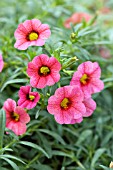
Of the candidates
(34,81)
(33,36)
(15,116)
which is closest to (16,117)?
(15,116)

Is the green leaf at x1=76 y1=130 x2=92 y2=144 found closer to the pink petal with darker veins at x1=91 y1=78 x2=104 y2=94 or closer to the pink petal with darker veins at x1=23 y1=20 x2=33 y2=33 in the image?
the pink petal with darker veins at x1=91 y1=78 x2=104 y2=94

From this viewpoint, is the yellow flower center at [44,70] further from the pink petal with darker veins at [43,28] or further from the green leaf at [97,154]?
the green leaf at [97,154]

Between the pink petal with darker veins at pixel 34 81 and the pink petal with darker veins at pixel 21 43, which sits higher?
the pink petal with darker veins at pixel 21 43

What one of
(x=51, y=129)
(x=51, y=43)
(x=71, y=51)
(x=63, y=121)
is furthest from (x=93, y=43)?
(x=63, y=121)

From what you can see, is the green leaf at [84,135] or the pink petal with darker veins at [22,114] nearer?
the pink petal with darker veins at [22,114]

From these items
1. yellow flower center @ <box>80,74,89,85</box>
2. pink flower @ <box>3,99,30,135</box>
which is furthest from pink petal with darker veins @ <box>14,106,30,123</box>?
yellow flower center @ <box>80,74,89,85</box>

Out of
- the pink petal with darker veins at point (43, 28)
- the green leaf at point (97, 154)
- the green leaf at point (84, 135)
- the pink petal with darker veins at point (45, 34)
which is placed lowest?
the green leaf at point (97, 154)

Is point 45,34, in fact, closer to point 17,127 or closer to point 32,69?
point 32,69

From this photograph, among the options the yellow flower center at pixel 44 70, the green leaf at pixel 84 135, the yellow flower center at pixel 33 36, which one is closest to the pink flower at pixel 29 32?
the yellow flower center at pixel 33 36
